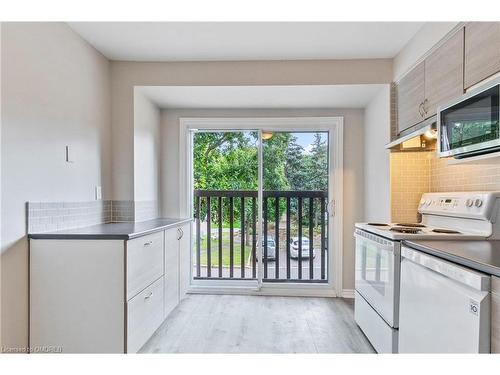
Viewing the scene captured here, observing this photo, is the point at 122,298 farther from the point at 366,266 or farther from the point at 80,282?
the point at 366,266

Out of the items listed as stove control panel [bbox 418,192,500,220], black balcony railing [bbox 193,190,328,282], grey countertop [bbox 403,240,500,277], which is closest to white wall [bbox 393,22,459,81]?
stove control panel [bbox 418,192,500,220]

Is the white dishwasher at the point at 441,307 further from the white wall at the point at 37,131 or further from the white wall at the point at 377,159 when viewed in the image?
the white wall at the point at 37,131

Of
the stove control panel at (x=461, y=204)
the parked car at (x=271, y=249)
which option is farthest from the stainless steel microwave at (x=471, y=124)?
the parked car at (x=271, y=249)

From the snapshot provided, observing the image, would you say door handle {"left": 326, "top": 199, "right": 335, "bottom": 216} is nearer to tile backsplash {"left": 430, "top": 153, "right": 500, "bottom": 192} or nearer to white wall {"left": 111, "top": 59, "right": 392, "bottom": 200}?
tile backsplash {"left": 430, "top": 153, "right": 500, "bottom": 192}

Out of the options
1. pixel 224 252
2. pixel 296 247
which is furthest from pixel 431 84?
pixel 224 252

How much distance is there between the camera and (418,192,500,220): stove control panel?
188 cm

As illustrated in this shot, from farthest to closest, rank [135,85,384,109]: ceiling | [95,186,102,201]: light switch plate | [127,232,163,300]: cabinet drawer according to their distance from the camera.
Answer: [135,85,384,109]: ceiling
[95,186,102,201]: light switch plate
[127,232,163,300]: cabinet drawer

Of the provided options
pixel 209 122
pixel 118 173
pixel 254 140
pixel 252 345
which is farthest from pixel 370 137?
pixel 118 173

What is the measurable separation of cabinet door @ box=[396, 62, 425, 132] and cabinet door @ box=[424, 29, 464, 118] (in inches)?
3.4

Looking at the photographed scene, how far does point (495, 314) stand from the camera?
110 cm

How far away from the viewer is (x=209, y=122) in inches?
142

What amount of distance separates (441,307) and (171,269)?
209 centimetres

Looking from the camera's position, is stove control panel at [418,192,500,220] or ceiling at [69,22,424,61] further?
ceiling at [69,22,424,61]

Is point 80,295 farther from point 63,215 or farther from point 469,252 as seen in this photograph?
point 469,252
